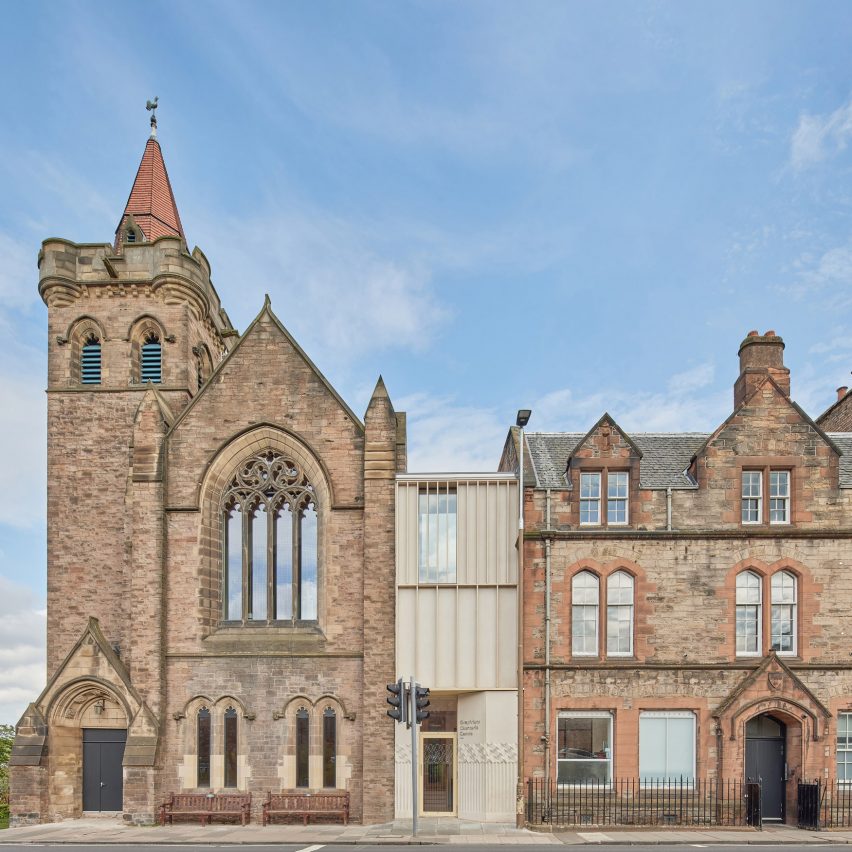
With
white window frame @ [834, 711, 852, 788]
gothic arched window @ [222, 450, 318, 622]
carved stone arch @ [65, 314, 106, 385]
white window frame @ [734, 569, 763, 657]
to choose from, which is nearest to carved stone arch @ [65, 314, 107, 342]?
carved stone arch @ [65, 314, 106, 385]

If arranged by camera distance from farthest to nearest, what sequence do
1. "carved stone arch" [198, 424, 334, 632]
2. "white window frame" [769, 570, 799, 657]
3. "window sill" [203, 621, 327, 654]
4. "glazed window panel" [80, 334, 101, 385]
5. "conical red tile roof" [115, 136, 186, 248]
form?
"conical red tile roof" [115, 136, 186, 248], "glazed window panel" [80, 334, 101, 385], "carved stone arch" [198, 424, 334, 632], "window sill" [203, 621, 327, 654], "white window frame" [769, 570, 799, 657]

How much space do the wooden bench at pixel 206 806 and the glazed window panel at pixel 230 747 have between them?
471mm

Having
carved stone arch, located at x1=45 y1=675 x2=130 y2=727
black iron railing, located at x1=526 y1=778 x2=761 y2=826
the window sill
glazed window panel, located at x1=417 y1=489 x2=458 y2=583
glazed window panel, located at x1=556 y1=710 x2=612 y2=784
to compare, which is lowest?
black iron railing, located at x1=526 y1=778 x2=761 y2=826

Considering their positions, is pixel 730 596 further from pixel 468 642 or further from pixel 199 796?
pixel 199 796

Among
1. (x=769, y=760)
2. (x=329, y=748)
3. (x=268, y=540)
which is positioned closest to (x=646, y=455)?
(x=769, y=760)

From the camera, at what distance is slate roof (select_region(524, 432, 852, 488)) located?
19.6 metres

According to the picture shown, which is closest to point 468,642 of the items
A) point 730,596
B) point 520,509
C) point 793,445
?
point 520,509

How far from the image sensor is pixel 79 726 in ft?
64.4

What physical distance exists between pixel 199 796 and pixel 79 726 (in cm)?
404

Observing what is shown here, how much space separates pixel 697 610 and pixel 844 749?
517cm

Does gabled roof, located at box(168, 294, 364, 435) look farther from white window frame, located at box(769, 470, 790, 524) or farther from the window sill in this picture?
white window frame, located at box(769, 470, 790, 524)

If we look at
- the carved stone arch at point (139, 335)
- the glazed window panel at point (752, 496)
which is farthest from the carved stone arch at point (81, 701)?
the glazed window panel at point (752, 496)

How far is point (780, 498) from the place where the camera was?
1931 cm

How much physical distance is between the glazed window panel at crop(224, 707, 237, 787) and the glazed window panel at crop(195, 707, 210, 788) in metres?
0.50
